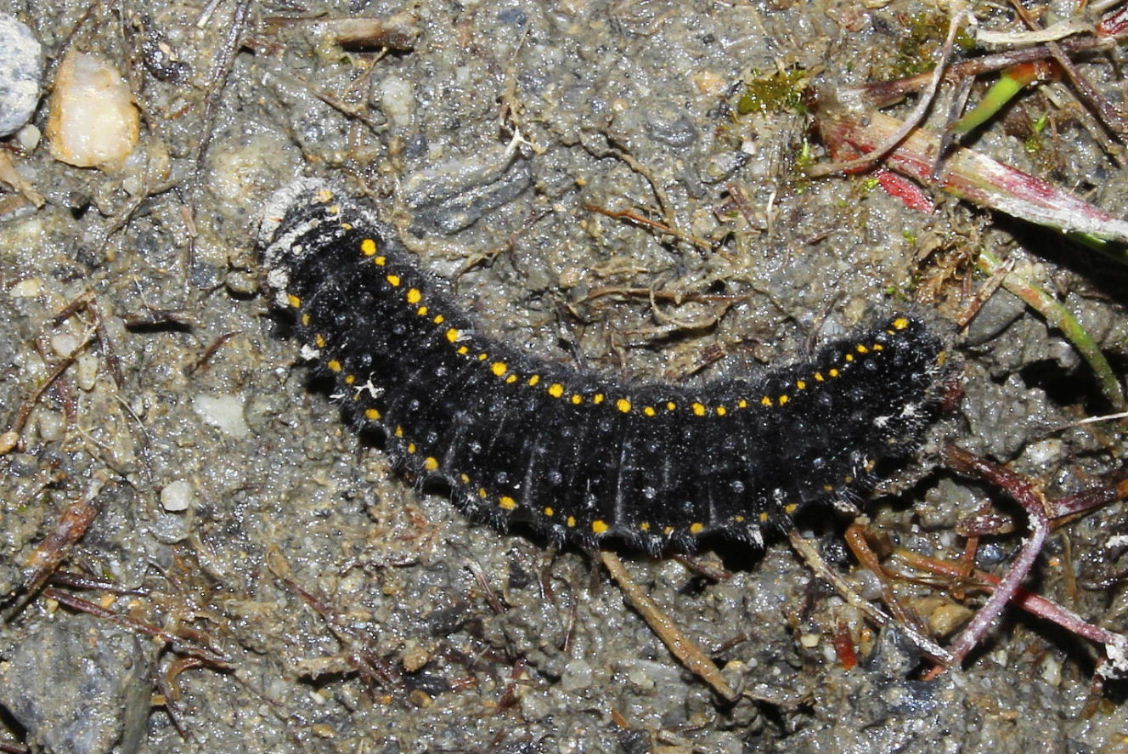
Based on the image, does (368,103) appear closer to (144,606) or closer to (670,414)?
(670,414)

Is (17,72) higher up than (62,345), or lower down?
higher up

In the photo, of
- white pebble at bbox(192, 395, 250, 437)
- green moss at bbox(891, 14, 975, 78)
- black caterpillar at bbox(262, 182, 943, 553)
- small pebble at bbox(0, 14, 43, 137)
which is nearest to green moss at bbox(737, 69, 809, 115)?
green moss at bbox(891, 14, 975, 78)

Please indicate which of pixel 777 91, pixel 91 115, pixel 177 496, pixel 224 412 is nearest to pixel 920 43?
pixel 777 91

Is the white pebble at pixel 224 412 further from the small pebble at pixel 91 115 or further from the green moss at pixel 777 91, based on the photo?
the green moss at pixel 777 91

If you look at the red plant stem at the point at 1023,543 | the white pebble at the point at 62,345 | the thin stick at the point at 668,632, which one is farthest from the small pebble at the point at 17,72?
the red plant stem at the point at 1023,543

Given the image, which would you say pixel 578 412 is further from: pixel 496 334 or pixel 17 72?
pixel 17 72

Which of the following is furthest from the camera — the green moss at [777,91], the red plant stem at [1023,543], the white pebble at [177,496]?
the white pebble at [177,496]
